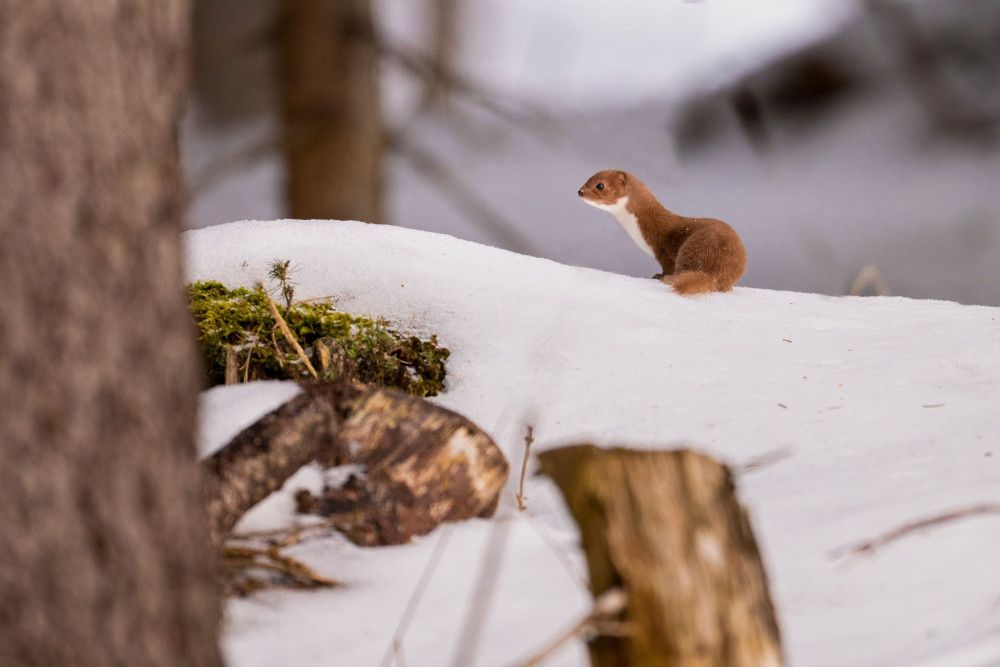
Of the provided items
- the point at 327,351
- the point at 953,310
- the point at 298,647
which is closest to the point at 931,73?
the point at 298,647

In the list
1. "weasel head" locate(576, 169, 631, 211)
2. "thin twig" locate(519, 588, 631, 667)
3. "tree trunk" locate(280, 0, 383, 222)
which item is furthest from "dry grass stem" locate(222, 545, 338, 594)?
"weasel head" locate(576, 169, 631, 211)

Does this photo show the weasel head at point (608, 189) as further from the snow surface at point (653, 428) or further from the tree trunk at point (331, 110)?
the tree trunk at point (331, 110)

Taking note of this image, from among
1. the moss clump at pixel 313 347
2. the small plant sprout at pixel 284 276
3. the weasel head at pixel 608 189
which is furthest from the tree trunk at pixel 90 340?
the weasel head at pixel 608 189

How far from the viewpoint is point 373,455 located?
1797 mm

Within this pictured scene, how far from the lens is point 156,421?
3.02ft

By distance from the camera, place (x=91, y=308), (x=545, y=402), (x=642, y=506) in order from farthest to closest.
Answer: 1. (x=545, y=402)
2. (x=642, y=506)
3. (x=91, y=308)

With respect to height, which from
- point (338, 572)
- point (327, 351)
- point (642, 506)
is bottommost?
point (338, 572)

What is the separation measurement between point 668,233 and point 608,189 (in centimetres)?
41

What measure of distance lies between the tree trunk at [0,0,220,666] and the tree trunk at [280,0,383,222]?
3230mm

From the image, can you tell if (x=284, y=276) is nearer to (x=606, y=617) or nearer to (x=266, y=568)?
(x=266, y=568)

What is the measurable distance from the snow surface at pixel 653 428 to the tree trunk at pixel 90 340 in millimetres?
413

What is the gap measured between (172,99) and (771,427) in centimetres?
201

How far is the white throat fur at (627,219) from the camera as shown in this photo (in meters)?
4.45

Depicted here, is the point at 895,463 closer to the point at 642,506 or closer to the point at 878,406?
the point at 878,406
